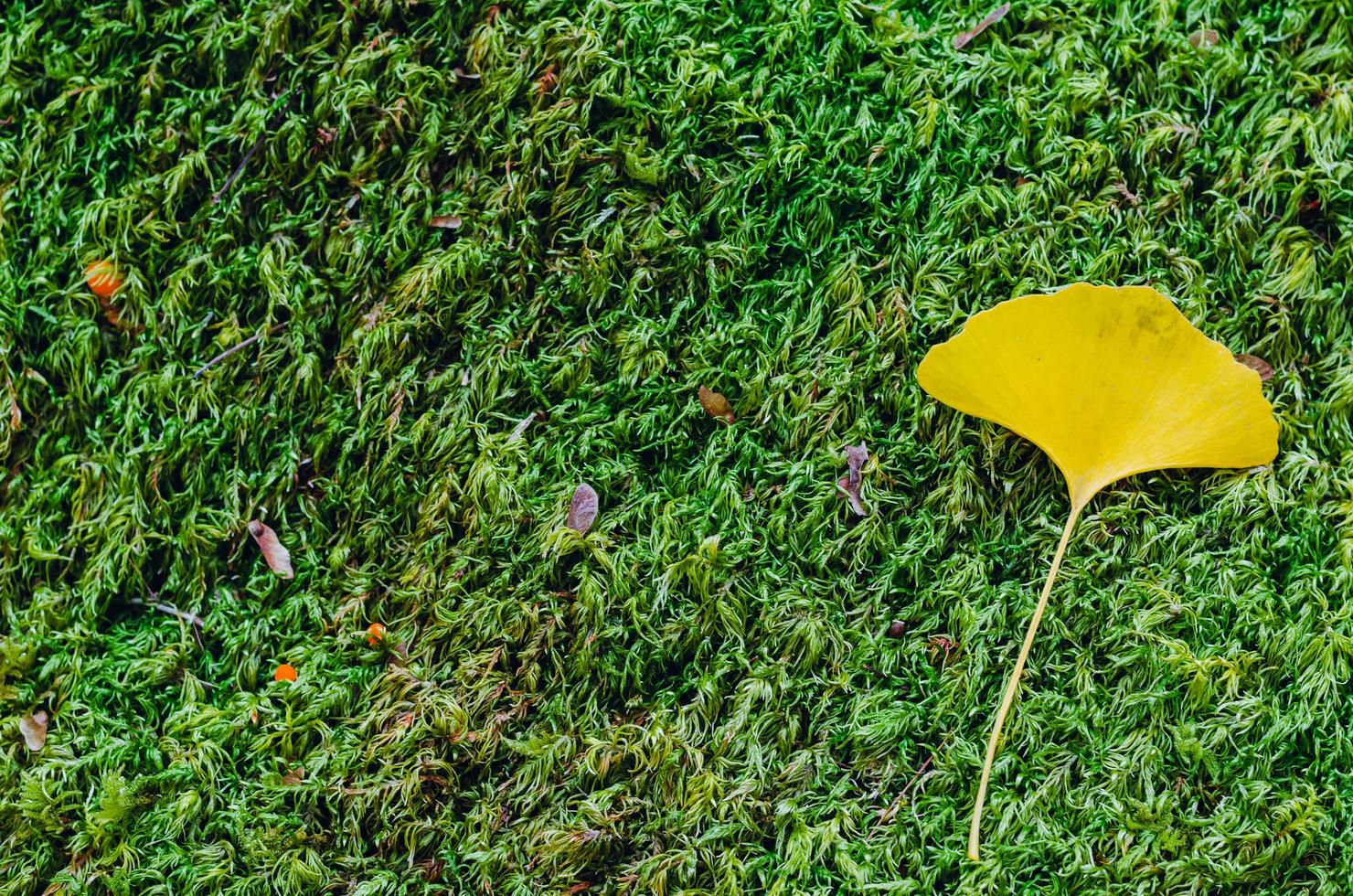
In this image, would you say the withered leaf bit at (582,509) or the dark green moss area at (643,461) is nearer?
the dark green moss area at (643,461)

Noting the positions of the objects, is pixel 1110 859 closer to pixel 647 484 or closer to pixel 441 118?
pixel 647 484

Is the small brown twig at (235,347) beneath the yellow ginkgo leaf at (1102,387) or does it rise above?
beneath

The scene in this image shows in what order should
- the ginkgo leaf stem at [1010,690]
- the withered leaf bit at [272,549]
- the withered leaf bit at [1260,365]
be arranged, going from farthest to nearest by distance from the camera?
the withered leaf bit at [272,549] < the withered leaf bit at [1260,365] < the ginkgo leaf stem at [1010,690]

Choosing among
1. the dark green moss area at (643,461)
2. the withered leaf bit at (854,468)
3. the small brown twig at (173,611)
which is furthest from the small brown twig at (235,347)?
the withered leaf bit at (854,468)

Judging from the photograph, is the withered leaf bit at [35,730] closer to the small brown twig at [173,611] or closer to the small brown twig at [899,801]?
the small brown twig at [173,611]

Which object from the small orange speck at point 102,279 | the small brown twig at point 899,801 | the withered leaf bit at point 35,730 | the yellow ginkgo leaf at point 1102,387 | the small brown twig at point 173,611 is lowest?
the withered leaf bit at point 35,730

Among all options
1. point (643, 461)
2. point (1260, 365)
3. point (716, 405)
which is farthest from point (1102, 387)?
point (643, 461)

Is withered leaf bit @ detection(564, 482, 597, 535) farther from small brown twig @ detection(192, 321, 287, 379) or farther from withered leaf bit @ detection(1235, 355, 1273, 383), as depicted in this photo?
withered leaf bit @ detection(1235, 355, 1273, 383)
